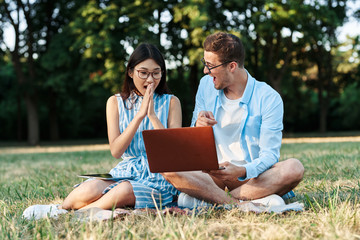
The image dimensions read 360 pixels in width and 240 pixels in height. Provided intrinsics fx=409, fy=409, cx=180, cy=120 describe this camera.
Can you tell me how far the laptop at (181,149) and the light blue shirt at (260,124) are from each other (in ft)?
1.61

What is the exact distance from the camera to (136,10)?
15445mm

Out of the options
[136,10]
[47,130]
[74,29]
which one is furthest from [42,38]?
[47,130]

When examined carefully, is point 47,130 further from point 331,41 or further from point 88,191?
point 88,191

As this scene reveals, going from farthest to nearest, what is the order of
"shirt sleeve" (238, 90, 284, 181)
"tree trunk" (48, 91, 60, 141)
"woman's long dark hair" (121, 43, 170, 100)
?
"tree trunk" (48, 91, 60, 141)
"woman's long dark hair" (121, 43, 170, 100)
"shirt sleeve" (238, 90, 284, 181)

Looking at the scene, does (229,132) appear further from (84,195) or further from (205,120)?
(84,195)

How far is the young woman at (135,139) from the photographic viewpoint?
127 inches

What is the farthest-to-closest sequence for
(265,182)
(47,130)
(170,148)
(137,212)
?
(47,130), (265,182), (137,212), (170,148)

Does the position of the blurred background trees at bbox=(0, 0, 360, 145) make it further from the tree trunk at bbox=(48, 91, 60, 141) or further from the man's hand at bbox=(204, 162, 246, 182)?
the man's hand at bbox=(204, 162, 246, 182)

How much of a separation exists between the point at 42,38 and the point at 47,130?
10179 mm

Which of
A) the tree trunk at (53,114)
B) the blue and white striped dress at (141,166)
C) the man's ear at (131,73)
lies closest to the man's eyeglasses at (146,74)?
the man's ear at (131,73)

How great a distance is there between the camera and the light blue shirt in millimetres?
3248

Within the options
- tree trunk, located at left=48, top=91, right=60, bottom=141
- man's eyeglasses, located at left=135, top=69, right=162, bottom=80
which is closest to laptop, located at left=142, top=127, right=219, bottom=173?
man's eyeglasses, located at left=135, top=69, right=162, bottom=80

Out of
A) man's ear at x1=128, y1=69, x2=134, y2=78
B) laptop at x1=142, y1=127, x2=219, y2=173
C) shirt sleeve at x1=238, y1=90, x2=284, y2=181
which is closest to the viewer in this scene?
laptop at x1=142, y1=127, x2=219, y2=173

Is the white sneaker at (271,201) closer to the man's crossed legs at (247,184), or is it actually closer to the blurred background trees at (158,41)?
the man's crossed legs at (247,184)
